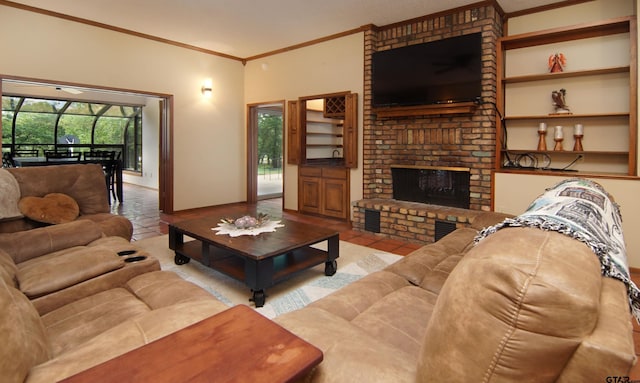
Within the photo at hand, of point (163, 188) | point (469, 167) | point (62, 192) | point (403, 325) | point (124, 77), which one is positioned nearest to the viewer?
point (403, 325)

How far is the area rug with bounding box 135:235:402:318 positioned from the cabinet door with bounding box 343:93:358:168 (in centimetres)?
163

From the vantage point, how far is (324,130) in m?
7.39

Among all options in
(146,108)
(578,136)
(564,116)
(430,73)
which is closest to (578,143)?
(578,136)

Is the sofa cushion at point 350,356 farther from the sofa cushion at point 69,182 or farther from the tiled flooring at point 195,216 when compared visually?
the sofa cushion at point 69,182

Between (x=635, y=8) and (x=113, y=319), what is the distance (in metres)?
4.88

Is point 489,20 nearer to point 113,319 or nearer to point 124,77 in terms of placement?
point 113,319

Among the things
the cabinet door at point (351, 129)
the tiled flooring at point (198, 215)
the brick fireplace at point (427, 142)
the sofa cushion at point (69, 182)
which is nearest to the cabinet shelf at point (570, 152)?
the brick fireplace at point (427, 142)

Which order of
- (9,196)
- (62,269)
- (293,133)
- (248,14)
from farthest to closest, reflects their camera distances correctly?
1. (293,133)
2. (248,14)
3. (9,196)
4. (62,269)

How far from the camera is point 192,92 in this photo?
6004 mm

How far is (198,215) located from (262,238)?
10.8 feet

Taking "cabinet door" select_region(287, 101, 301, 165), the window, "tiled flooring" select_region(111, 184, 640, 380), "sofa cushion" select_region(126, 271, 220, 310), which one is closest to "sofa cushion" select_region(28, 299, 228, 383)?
"sofa cushion" select_region(126, 271, 220, 310)

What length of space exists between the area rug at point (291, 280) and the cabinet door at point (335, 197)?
1.45m

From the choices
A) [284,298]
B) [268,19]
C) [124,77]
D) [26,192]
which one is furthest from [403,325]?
[124,77]

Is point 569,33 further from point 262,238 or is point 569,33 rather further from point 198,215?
point 198,215
